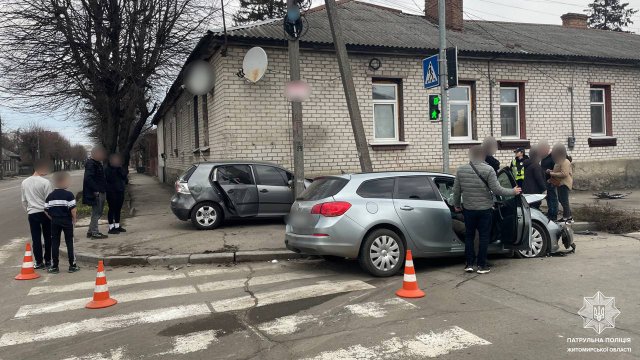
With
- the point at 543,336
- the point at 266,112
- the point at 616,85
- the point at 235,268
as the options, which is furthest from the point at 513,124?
the point at 543,336

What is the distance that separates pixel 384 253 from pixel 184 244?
4273mm

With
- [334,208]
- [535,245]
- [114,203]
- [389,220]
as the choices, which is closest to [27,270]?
[114,203]

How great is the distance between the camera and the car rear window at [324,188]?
22.6 feet

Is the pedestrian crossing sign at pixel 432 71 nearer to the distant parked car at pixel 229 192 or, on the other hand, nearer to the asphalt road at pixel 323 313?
the distant parked car at pixel 229 192

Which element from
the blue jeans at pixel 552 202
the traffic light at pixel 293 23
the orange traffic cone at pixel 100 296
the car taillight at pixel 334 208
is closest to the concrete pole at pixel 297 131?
the traffic light at pixel 293 23

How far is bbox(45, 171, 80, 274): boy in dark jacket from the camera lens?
755cm

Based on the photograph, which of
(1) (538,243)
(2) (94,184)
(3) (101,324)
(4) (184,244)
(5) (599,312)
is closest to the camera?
(5) (599,312)

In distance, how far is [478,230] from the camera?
6852 mm

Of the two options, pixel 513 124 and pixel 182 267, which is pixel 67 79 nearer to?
pixel 182 267

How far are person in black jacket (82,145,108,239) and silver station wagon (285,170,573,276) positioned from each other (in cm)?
464

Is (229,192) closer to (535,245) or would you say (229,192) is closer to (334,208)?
(334,208)

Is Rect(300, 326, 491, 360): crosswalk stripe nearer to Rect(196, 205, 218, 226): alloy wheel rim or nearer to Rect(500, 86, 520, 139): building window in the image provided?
Rect(196, 205, 218, 226): alloy wheel rim

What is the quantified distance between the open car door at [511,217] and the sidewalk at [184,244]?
3438 mm

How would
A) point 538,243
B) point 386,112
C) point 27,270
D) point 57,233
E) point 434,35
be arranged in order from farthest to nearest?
point 434,35 < point 386,112 < point 538,243 < point 57,233 < point 27,270
